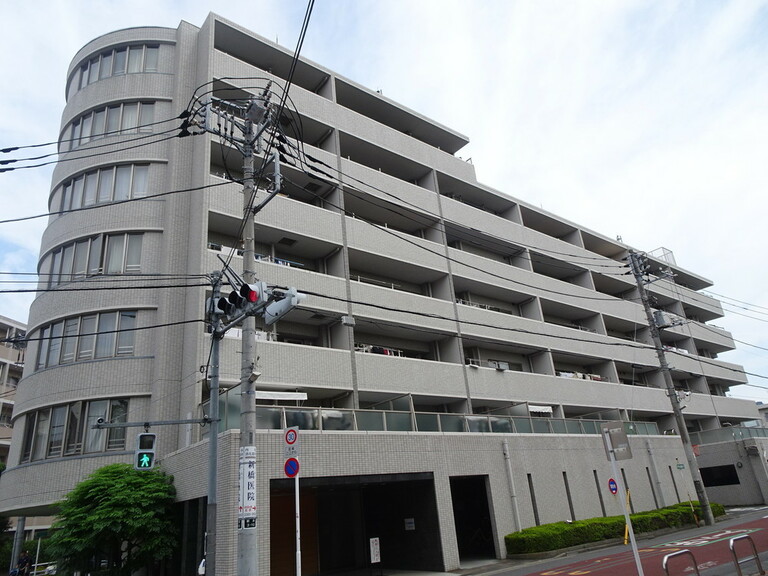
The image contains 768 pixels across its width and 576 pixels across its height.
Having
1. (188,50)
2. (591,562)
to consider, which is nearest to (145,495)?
(591,562)

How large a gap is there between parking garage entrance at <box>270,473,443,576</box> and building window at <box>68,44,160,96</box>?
67.9 feet

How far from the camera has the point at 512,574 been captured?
15758 mm

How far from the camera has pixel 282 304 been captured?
1062 cm

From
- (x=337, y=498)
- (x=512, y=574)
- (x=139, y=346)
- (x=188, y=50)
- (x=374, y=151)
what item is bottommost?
(x=512, y=574)

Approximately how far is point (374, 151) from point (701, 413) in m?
33.7

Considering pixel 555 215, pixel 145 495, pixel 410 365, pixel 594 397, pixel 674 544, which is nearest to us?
pixel 145 495

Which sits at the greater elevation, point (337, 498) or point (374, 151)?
point (374, 151)

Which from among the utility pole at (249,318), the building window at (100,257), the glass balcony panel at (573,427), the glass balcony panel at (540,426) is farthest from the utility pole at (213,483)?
the glass balcony panel at (573,427)

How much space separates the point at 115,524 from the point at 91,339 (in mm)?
8194

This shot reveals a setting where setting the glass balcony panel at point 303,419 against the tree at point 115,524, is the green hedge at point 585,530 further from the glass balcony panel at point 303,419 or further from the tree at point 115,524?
the tree at point 115,524

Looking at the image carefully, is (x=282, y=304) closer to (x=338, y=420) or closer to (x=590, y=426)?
(x=338, y=420)

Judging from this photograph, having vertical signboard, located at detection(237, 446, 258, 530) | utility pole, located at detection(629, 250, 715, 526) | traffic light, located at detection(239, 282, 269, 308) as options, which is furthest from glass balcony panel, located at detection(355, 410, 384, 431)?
utility pole, located at detection(629, 250, 715, 526)

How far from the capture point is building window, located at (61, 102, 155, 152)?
80.9ft

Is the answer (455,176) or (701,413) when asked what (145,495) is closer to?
(455,176)
